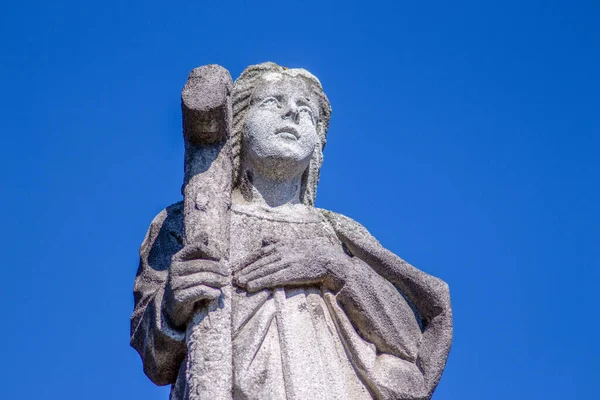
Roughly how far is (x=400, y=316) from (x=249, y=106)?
219 cm

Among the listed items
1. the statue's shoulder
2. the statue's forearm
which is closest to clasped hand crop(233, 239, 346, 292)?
the statue's forearm

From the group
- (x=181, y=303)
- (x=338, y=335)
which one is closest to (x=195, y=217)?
(x=181, y=303)

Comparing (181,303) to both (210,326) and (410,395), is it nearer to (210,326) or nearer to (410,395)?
(210,326)

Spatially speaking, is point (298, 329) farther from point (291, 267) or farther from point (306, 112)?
point (306, 112)

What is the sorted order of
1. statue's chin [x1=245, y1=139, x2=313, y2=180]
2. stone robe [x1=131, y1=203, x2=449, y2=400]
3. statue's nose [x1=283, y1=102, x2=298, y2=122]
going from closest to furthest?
stone robe [x1=131, y1=203, x2=449, y2=400] < statue's chin [x1=245, y1=139, x2=313, y2=180] < statue's nose [x1=283, y1=102, x2=298, y2=122]

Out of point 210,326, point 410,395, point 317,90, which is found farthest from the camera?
point 317,90

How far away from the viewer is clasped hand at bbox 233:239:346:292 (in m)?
7.56

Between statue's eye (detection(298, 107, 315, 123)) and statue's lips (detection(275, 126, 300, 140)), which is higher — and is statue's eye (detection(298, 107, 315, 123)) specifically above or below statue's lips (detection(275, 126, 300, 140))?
above

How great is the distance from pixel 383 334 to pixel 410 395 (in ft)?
1.61

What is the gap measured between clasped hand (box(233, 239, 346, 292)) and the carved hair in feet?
3.41

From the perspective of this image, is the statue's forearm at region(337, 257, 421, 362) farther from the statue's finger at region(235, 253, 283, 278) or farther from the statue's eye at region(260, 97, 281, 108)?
the statue's eye at region(260, 97, 281, 108)

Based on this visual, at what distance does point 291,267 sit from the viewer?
7637mm

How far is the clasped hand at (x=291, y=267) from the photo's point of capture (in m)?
7.56

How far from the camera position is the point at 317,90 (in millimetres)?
8961
